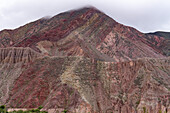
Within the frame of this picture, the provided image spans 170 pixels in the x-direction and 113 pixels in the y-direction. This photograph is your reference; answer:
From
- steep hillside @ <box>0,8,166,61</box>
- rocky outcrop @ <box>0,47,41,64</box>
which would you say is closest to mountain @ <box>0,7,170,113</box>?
rocky outcrop @ <box>0,47,41,64</box>

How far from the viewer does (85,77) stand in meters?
41.8

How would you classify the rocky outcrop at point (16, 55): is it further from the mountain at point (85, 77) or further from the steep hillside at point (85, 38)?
the steep hillside at point (85, 38)

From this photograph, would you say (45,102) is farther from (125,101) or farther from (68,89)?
(125,101)

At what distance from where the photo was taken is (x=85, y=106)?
35.9m

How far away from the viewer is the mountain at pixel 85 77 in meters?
36.8

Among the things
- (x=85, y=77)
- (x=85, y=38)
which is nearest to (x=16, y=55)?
(x=85, y=77)

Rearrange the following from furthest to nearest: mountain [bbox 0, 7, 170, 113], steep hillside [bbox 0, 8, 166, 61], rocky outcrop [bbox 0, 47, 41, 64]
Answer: steep hillside [bbox 0, 8, 166, 61] → rocky outcrop [bbox 0, 47, 41, 64] → mountain [bbox 0, 7, 170, 113]

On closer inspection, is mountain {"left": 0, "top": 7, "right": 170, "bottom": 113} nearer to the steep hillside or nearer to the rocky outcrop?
the rocky outcrop

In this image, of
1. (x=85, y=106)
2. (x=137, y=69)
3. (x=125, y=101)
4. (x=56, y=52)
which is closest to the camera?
(x=85, y=106)

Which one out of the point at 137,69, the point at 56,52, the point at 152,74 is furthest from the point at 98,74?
the point at 56,52

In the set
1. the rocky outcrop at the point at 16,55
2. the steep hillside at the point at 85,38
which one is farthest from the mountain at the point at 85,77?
the steep hillside at the point at 85,38

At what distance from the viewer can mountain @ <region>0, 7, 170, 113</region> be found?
36.8m

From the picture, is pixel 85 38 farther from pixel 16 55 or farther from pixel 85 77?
pixel 85 77

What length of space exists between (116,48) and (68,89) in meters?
25.9
